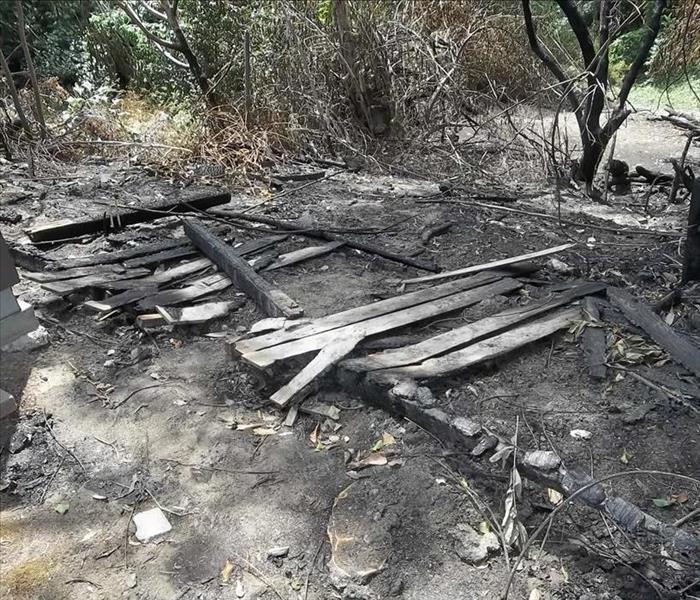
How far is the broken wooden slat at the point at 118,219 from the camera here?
5105 mm

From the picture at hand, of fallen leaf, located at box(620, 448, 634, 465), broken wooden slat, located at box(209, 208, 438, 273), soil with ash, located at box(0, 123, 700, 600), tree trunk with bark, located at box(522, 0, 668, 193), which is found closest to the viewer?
soil with ash, located at box(0, 123, 700, 600)

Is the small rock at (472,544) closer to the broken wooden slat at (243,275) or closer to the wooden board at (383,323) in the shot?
the wooden board at (383,323)

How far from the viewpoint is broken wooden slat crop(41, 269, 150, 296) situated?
421 cm

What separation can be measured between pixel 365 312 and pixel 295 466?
121cm

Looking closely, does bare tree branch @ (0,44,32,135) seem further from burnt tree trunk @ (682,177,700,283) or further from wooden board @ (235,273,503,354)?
burnt tree trunk @ (682,177,700,283)

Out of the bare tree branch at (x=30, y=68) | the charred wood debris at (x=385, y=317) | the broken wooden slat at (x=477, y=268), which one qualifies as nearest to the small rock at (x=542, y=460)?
the charred wood debris at (x=385, y=317)

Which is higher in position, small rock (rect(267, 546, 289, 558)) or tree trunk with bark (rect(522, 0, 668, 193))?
tree trunk with bark (rect(522, 0, 668, 193))

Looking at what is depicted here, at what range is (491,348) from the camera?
337 cm

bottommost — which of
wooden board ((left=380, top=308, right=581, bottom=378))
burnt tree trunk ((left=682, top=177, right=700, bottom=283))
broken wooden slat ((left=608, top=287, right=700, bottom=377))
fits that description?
wooden board ((left=380, top=308, right=581, bottom=378))

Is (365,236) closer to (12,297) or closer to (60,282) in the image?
(60,282)

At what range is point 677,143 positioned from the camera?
28.6ft

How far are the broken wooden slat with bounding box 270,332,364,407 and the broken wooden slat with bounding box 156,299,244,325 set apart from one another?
100 cm

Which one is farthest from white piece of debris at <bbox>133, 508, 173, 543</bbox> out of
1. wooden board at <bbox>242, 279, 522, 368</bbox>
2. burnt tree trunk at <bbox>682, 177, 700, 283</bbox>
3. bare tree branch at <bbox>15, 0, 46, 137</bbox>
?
bare tree branch at <bbox>15, 0, 46, 137</bbox>

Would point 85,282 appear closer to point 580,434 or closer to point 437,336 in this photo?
point 437,336
